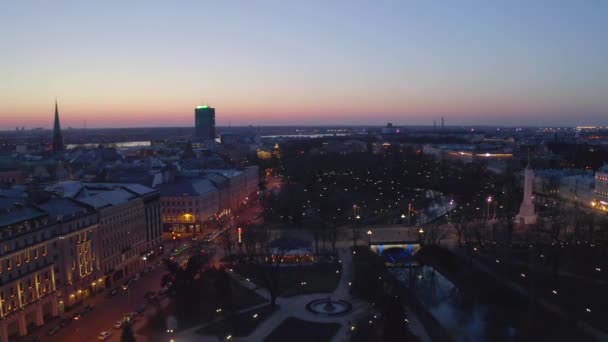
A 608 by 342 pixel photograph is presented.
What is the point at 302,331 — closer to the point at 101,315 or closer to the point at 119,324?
the point at 119,324

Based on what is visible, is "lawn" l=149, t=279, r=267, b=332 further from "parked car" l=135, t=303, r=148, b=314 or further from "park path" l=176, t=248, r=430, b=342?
"parked car" l=135, t=303, r=148, b=314

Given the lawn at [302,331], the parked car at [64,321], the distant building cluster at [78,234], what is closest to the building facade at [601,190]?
the distant building cluster at [78,234]

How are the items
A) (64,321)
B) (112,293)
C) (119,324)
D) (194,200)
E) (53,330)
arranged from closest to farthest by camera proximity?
(53,330) < (119,324) < (64,321) < (112,293) < (194,200)

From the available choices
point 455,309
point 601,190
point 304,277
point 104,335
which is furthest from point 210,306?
point 601,190

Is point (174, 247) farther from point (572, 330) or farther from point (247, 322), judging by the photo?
point (572, 330)

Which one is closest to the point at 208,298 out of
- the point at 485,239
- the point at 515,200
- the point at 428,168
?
the point at 485,239

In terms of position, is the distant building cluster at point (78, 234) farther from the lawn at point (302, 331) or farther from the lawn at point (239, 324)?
the lawn at point (302, 331)
